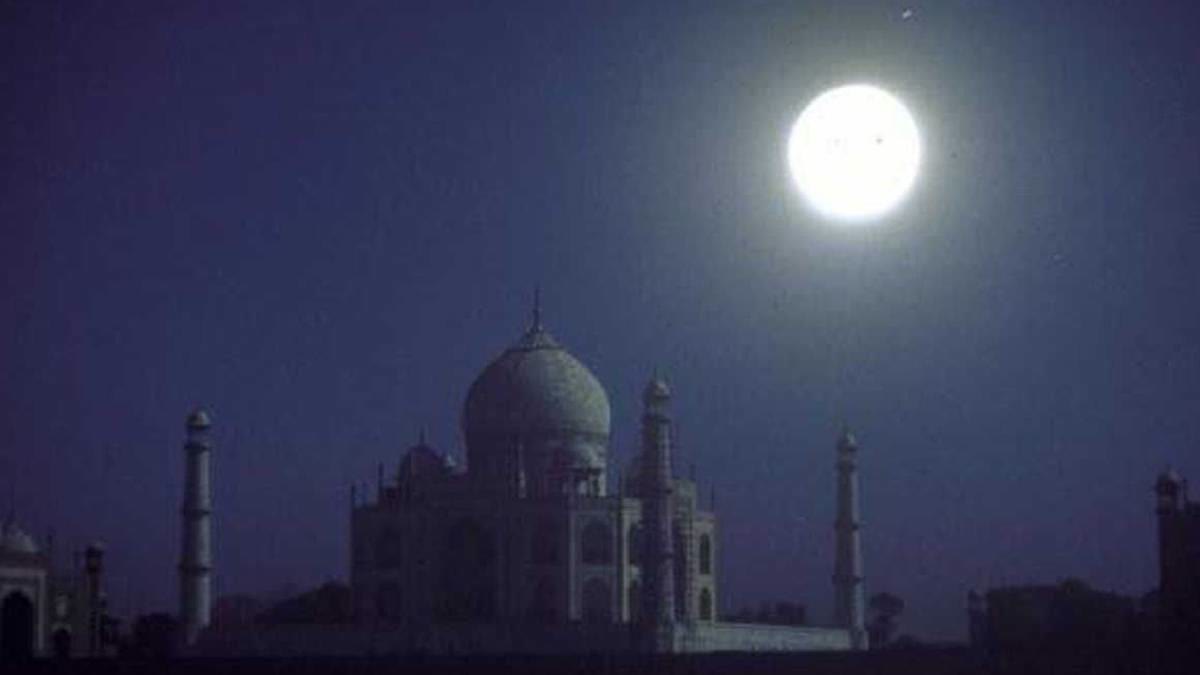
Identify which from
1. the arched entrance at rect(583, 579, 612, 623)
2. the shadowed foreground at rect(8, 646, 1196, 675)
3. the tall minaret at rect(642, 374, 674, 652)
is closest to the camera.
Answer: the shadowed foreground at rect(8, 646, 1196, 675)

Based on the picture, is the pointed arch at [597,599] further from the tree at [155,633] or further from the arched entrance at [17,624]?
the arched entrance at [17,624]

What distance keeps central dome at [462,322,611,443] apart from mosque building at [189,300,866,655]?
0.13ft

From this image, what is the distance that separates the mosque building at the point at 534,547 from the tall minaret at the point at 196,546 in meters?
0.04

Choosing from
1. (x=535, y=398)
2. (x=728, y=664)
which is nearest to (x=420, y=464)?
(x=535, y=398)

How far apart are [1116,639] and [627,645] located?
56.6 feet

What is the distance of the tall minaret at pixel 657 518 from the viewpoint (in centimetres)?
4644

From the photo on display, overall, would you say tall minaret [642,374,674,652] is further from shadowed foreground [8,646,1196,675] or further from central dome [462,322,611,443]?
shadowed foreground [8,646,1196,675]

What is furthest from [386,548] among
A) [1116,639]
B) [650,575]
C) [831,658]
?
[1116,639]

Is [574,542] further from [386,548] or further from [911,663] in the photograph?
[911,663]

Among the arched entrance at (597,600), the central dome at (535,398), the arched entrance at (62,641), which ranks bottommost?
the arched entrance at (62,641)

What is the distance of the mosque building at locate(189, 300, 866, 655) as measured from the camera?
47.6 meters

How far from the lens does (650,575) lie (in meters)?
46.9

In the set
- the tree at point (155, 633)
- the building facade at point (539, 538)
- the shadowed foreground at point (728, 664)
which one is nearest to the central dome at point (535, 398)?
the building facade at point (539, 538)

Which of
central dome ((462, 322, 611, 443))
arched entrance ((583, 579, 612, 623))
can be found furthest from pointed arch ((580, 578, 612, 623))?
central dome ((462, 322, 611, 443))
